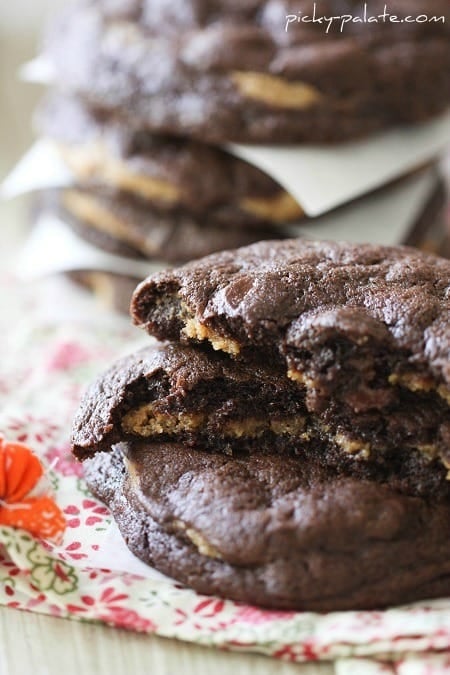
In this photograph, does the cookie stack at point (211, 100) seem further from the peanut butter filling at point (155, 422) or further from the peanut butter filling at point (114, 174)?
the peanut butter filling at point (155, 422)

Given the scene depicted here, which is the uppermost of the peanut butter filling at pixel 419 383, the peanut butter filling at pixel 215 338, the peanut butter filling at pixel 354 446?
the peanut butter filling at pixel 215 338

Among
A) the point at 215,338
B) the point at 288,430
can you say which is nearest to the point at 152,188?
the point at 215,338

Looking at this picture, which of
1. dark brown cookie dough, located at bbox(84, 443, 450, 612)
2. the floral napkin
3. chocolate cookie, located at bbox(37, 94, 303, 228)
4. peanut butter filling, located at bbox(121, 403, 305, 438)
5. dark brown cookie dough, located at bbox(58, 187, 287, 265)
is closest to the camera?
the floral napkin

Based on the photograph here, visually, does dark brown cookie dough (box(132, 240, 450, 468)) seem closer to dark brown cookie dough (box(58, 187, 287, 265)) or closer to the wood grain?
the wood grain

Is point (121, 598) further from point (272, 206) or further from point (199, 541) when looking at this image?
point (272, 206)

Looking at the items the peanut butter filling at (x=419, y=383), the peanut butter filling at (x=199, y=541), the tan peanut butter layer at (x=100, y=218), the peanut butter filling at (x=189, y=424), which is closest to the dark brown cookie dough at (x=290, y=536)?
the peanut butter filling at (x=199, y=541)

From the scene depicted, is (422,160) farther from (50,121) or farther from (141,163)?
(50,121)

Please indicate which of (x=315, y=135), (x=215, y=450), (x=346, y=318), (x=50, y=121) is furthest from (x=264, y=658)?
(x=50, y=121)

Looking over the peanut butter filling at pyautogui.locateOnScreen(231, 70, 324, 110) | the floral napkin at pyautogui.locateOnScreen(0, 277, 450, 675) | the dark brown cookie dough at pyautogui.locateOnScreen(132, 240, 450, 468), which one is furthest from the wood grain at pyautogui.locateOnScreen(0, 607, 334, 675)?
the peanut butter filling at pyautogui.locateOnScreen(231, 70, 324, 110)
